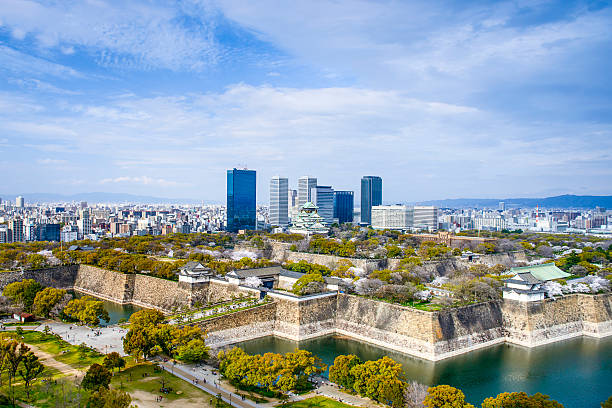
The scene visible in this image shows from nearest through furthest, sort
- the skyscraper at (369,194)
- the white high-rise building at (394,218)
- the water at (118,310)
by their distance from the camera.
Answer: the water at (118,310)
the white high-rise building at (394,218)
the skyscraper at (369,194)

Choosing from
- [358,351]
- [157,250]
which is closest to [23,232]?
[157,250]

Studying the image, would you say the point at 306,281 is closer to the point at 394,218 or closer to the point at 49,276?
the point at 49,276

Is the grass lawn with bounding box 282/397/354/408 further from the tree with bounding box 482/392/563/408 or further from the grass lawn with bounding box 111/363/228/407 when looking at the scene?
the tree with bounding box 482/392/563/408

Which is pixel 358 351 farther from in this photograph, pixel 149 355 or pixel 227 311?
pixel 149 355

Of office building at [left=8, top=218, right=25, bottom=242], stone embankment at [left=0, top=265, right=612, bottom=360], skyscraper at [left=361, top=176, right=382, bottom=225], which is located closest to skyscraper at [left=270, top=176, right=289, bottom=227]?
skyscraper at [left=361, top=176, right=382, bottom=225]

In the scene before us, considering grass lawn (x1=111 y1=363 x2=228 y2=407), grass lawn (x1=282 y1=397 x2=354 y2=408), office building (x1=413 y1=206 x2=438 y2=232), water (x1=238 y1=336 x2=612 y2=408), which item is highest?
office building (x1=413 y1=206 x2=438 y2=232)

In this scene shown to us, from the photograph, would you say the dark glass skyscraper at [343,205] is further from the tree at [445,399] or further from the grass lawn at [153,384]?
the tree at [445,399]

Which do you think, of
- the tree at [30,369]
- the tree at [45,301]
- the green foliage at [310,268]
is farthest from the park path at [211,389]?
the green foliage at [310,268]

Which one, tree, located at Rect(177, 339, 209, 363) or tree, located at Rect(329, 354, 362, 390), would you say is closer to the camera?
tree, located at Rect(329, 354, 362, 390)
